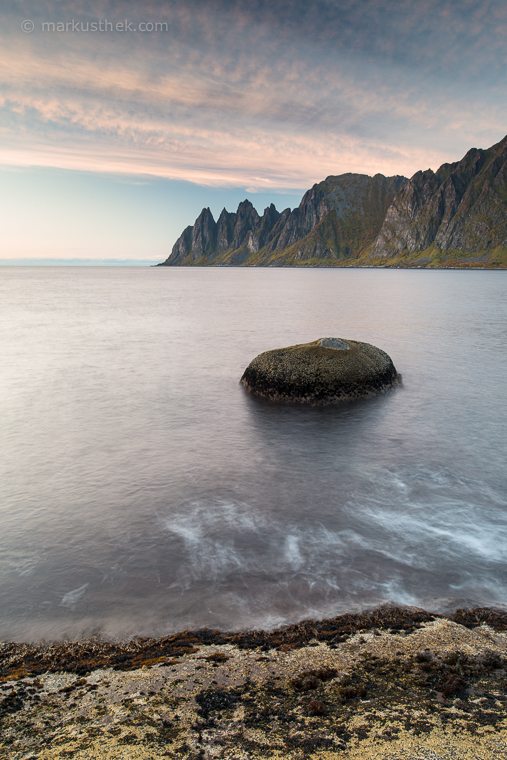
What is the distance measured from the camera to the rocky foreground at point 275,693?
16.2ft

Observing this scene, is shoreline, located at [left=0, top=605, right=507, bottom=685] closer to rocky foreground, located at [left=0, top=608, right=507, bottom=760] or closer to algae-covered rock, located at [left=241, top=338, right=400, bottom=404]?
rocky foreground, located at [left=0, top=608, right=507, bottom=760]

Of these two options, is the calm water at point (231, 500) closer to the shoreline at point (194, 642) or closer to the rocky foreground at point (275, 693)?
the shoreline at point (194, 642)

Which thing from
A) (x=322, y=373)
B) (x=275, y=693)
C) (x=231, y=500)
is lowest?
(x=231, y=500)

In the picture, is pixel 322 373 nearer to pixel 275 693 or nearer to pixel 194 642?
pixel 194 642

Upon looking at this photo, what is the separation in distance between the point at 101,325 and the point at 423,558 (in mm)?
48892

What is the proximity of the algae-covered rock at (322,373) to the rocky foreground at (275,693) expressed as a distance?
14391 mm

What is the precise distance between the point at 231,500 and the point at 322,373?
10.9 metres

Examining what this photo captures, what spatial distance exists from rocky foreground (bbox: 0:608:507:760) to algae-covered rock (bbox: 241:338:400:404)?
1439cm

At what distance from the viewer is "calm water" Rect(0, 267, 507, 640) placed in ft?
28.1

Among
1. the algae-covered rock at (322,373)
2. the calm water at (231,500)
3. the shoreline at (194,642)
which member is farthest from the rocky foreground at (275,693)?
the algae-covered rock at (322,373)

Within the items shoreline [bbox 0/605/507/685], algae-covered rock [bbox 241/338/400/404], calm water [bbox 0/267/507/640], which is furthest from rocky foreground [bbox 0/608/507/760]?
algae-covered rock [bbox 241/338/400/404]

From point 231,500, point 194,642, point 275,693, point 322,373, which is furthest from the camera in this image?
point 322,373

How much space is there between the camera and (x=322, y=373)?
71.7 feet

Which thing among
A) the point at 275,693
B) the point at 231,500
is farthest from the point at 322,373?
the point at 275,693
